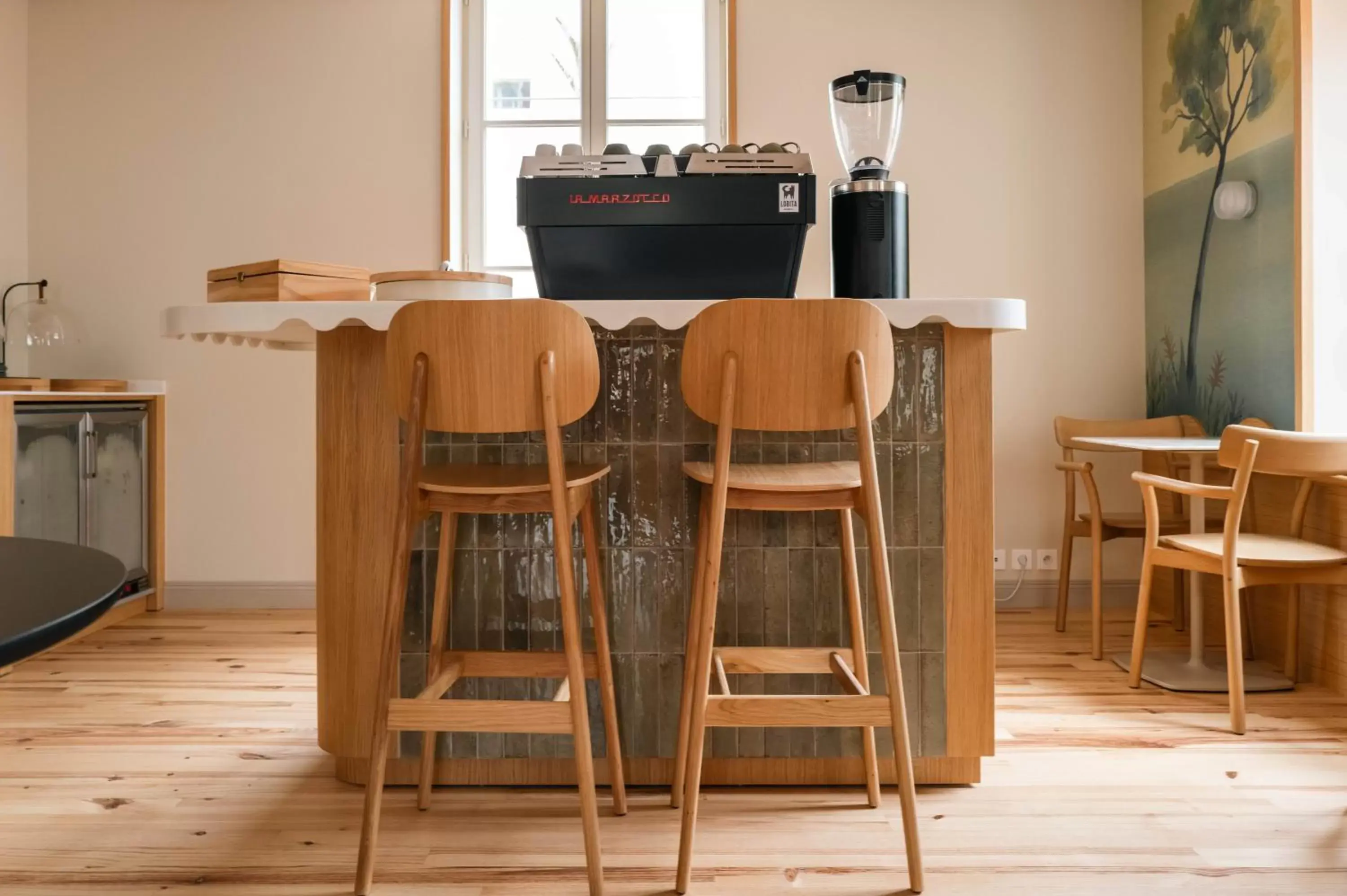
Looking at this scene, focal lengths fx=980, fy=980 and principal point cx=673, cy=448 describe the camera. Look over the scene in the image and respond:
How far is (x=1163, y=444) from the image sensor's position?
9.42 ft

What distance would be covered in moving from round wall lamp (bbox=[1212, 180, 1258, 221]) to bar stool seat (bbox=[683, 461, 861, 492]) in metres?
2.06

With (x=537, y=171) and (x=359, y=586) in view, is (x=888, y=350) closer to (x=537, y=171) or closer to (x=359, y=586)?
(x=537, y=171)

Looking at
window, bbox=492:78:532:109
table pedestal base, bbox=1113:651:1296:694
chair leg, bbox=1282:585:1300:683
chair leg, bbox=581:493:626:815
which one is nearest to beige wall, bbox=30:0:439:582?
window, bbox=492:78:532:109

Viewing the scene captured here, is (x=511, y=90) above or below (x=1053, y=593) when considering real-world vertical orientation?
above

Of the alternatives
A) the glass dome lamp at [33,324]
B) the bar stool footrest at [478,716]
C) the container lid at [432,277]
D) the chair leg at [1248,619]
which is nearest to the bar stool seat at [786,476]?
the bar stool footrest at [478,716]

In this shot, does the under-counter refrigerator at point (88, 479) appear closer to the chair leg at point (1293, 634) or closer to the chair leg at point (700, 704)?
the chair leg at point (700, 704)

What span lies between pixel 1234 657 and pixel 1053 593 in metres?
1.45

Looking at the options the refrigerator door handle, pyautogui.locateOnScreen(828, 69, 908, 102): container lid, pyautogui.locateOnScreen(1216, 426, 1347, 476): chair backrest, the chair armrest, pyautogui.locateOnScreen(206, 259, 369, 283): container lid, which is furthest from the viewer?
the refrigerator door handle

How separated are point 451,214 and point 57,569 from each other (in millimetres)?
3407

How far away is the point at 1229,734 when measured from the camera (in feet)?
7.87

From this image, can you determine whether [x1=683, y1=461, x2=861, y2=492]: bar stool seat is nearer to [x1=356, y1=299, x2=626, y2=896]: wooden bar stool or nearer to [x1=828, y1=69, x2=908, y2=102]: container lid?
[x1=356, y1=299, x2=626, y2=896]: wooden bar stool

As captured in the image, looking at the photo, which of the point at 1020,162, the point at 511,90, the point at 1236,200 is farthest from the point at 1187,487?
the point at 511,90

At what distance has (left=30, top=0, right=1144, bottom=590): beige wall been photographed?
3.87 metres

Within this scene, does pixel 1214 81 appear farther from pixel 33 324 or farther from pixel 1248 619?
pixel 33 324
